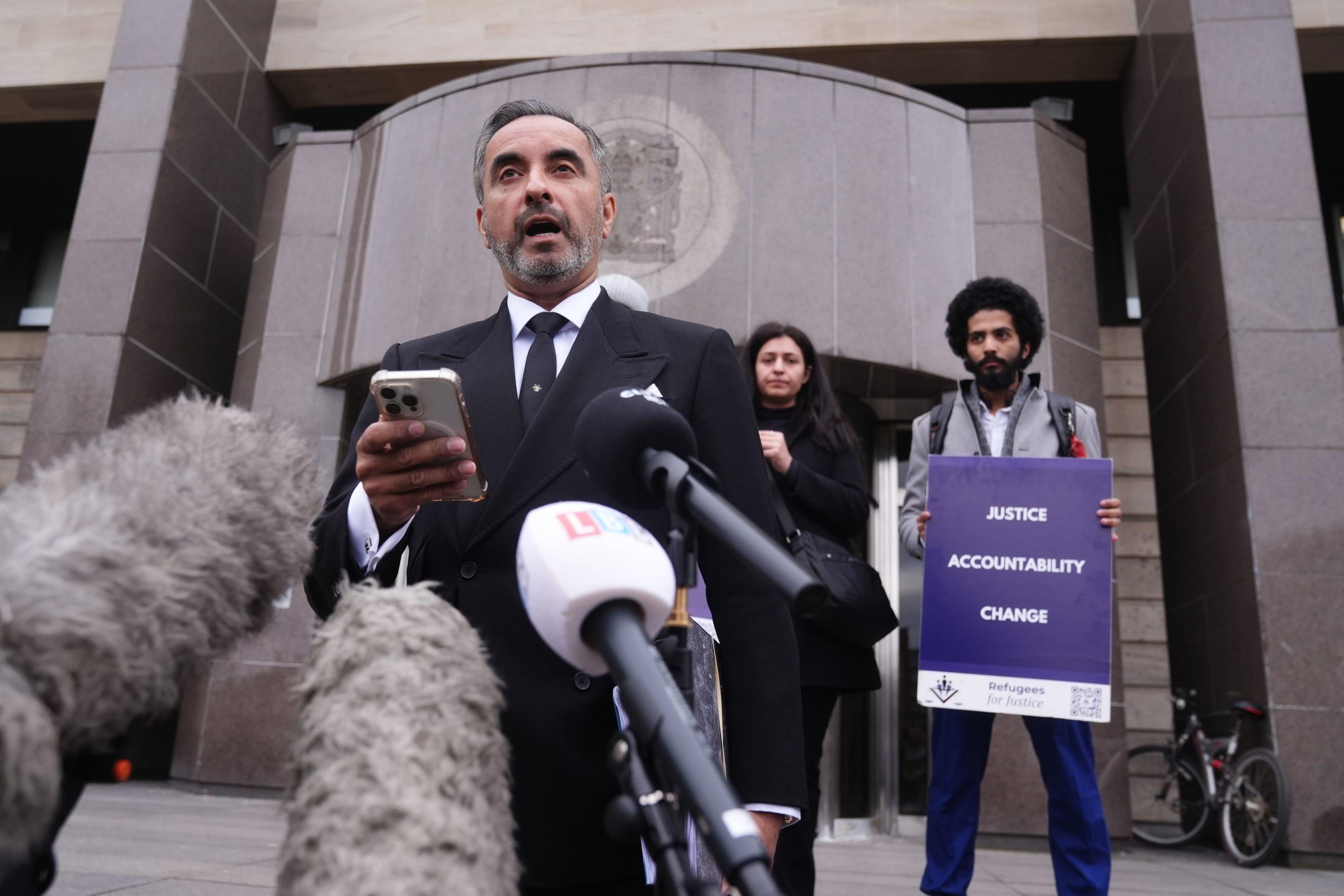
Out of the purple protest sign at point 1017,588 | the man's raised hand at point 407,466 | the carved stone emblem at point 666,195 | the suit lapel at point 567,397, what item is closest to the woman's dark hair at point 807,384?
the purple protest sign at point 1017,588

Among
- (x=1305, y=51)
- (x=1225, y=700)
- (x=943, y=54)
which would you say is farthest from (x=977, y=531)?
(x=1305, y=51)

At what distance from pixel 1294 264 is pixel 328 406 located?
7337 millimetres

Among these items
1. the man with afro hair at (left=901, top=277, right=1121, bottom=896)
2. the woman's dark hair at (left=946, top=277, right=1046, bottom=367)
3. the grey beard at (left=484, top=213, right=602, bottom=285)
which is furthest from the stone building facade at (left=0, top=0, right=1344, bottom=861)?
the grey beard at (left=484, top=213, right=602, bottom=285)

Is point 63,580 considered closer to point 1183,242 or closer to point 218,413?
point 218,413

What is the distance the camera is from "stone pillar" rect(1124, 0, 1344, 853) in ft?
21.2

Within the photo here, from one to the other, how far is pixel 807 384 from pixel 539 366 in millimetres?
2350

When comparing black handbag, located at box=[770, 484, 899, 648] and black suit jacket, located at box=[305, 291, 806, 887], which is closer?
black suit jacket, located at box=[305, 291, 806, 887]

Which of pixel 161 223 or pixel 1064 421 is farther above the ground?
pixel 161 223

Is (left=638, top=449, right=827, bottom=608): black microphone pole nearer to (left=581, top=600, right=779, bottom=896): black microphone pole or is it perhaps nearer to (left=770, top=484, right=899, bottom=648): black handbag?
(left=581, top=600, right=779, bottom=896): black microphone pole

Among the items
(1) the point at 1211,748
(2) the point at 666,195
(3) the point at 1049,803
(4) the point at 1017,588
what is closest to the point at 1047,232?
(2) the point at 666,195

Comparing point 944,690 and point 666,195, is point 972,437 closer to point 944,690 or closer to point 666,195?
point 944,690

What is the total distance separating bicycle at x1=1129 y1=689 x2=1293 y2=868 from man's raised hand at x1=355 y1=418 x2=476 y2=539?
642 centimetres

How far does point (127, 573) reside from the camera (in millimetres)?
880

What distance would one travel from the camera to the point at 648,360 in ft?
5.68
